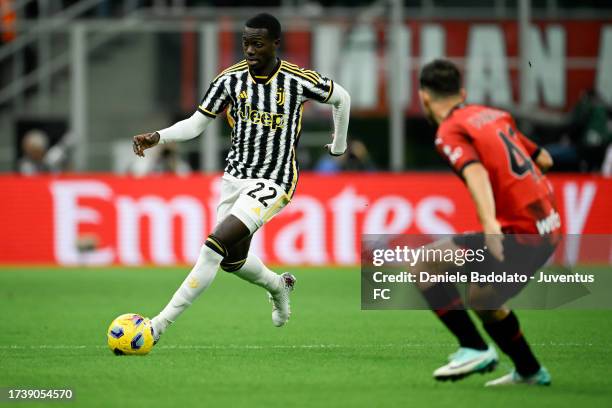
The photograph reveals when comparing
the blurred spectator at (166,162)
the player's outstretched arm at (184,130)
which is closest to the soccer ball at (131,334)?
the player's outstretched arm at (184,130)

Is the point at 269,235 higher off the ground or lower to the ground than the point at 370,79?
lower

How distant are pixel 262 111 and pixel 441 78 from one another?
94.8 inches

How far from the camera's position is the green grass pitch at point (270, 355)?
6.84 m

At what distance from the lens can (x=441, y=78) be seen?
6871mm

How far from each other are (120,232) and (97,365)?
32.6ft

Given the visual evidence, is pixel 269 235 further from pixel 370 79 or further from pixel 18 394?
pixel 18 394

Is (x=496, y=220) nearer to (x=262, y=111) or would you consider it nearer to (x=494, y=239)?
(x=494, y=239)

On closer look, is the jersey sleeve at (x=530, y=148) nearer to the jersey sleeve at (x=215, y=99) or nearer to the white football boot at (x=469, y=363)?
the white football boot at (x=469, y=363)

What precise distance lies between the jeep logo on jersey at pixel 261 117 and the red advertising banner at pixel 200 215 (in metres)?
8.61

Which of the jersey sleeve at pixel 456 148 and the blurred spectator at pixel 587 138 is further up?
the jersey sleeve at pixel 456 148

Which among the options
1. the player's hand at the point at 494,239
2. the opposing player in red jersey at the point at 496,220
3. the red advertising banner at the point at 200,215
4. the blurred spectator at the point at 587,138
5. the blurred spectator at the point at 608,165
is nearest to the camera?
the player's hand at the point at 494,239

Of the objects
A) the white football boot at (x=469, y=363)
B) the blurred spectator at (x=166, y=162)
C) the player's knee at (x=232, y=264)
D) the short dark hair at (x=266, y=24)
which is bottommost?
the blurred spectator at (x=166, y=162)

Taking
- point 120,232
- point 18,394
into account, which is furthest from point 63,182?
point 18,394

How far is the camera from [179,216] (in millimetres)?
17797
